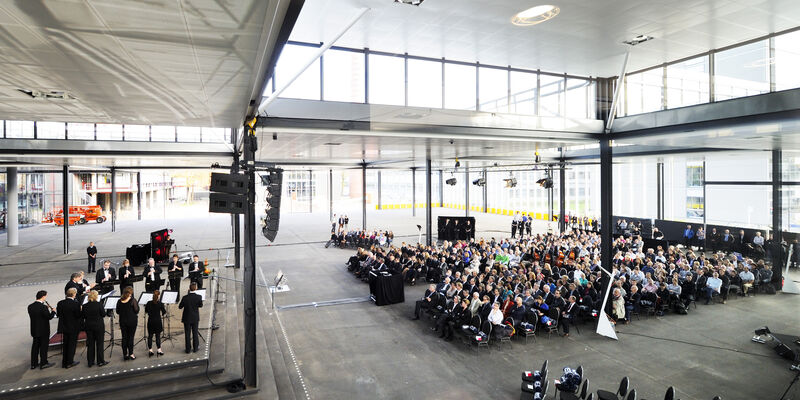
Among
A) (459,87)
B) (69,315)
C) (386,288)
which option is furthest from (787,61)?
(69,315)

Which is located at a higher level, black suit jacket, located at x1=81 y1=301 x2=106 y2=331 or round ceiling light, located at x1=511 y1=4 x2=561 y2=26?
round ceiling light, located at x1=511 y1=4 x2=561 y2=26

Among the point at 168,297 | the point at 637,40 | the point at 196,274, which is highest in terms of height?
the point at 637,40

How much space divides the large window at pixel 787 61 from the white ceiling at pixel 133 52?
10.2 meters

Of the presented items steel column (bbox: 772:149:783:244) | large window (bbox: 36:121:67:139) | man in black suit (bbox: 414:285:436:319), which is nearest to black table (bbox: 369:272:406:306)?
man in black suit (bbox: 414:285:436:319)

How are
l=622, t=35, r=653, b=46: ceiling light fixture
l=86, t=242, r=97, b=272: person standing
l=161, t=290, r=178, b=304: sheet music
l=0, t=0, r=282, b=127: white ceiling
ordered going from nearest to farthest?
l=0, t=0, r=282, b=127: white ceiling < l=161, t=290, r=178, b=304: sheet music < l=622, t=35, r=653, b=46: ceiling light fixture < l=86, t=242, r=97, b=272: person standing

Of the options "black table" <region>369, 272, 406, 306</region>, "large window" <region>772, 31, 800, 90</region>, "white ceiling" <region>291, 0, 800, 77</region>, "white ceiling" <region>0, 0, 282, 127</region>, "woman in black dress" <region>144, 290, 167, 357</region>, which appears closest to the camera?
"white ceiling" <region>0, 0, 282, 127</region>

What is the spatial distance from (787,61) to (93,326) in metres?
14.3

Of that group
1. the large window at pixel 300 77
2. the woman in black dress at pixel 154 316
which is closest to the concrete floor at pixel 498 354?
the woman in black dress at pixel 154 316

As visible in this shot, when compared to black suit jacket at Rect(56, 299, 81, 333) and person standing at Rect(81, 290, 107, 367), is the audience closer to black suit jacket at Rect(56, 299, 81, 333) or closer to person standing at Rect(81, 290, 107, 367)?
person standing at Rect(81, 290, 107, 367)

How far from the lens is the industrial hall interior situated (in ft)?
18.6

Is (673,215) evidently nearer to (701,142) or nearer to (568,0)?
(701,142)

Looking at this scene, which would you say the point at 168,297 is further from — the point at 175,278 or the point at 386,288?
the point at 386,288

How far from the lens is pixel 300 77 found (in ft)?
32.9

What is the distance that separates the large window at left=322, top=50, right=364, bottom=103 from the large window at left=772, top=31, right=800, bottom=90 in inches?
362
